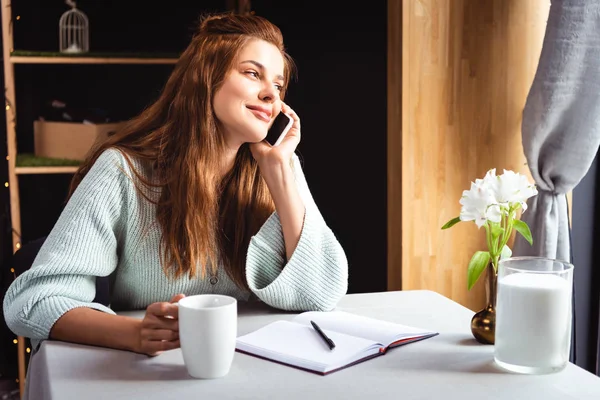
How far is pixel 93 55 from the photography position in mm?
2998

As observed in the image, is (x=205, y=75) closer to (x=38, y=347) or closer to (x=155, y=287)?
(x=155, y=287)

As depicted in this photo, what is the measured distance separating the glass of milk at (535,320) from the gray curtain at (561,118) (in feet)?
3.44

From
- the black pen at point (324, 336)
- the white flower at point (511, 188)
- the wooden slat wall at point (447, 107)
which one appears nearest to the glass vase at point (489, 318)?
the white flower at point (511, 188)

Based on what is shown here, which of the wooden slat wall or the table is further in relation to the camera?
the wooden slat wall

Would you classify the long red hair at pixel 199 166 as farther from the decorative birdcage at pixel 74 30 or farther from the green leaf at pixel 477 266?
the decorative birdcage at pixel 74 30

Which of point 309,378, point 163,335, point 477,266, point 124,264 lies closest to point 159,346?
point 163,335

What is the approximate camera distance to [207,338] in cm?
106

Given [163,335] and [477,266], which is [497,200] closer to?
[477,266]

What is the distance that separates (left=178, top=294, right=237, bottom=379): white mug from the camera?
1.06 meters

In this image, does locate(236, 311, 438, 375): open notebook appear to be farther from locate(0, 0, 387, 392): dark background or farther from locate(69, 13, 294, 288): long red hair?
locate(0, 0, 387, 392): dark background

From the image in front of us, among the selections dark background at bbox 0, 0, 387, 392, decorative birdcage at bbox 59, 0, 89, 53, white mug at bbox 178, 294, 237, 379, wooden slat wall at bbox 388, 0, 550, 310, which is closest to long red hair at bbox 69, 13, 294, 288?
white mug at bbox 178, 294, 237, 379

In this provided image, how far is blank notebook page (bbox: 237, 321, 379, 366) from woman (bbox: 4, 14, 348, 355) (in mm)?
174

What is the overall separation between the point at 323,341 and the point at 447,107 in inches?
52.0

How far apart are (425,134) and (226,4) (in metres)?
1.40
